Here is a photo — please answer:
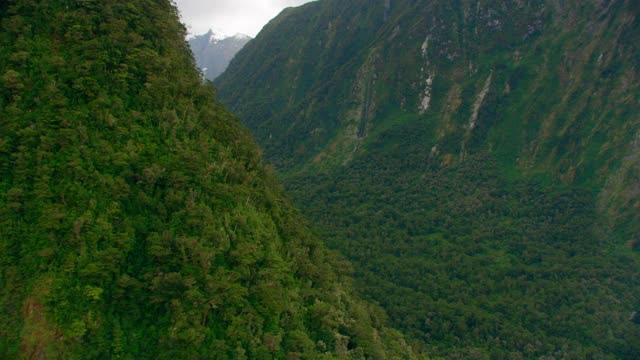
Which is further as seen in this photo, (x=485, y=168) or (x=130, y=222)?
(x=485, y=168)

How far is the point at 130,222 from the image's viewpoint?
3198cm

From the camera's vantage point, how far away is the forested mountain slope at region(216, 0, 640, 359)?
7644cm

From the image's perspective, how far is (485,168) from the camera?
401 ft

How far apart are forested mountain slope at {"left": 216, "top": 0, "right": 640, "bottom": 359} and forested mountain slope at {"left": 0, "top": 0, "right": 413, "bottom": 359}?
41688mm

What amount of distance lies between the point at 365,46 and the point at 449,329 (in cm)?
13862

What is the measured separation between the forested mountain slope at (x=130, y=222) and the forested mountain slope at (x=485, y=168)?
41.7 m

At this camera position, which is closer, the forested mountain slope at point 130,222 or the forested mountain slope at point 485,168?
the forested mountain slope at point 130,222

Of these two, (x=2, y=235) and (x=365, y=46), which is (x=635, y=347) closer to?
(x=2, y=235)

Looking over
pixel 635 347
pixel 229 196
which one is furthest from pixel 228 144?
pixel 635 347

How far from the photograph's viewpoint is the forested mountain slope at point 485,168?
76.4 metres

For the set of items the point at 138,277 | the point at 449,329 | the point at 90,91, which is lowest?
the point at 449,329

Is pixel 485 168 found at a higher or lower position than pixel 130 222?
higher

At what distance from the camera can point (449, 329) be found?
72.4m

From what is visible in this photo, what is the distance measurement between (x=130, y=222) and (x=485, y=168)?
4303 inches
